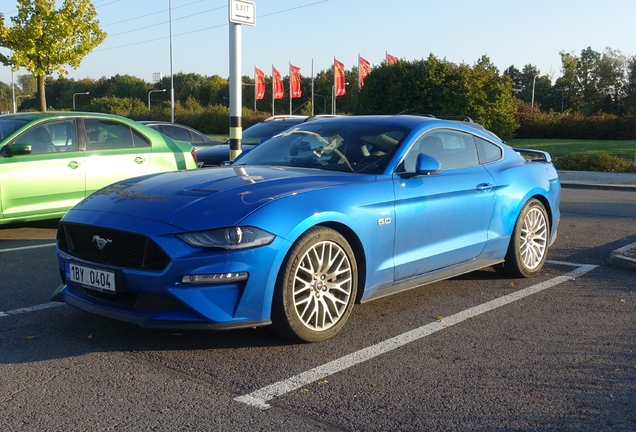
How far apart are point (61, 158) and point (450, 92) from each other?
3790 cm

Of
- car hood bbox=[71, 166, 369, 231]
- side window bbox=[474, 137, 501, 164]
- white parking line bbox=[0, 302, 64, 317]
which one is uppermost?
side window bbox=[474, 137, 501, 164]

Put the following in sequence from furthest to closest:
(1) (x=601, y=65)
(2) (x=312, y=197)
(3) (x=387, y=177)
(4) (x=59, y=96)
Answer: (4) (x=59, y=96), (1) (x=601, y=65), (3) (x=387, y=177), (2) (x=312, y=197)

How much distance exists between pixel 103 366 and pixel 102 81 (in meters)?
121

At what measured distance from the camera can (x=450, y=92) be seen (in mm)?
44188

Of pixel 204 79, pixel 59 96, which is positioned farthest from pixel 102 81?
pixel 204 79

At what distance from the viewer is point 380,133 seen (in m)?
5.72

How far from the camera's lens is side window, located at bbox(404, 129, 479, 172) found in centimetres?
564

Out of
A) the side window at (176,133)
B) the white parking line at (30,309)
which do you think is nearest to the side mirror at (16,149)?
the white parking line at (30,309)

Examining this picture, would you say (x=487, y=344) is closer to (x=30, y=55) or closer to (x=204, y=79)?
(x=30, y=55)

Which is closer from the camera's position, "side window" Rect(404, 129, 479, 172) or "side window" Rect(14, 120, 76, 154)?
"side window" Rect(404, 129, 479, 172)

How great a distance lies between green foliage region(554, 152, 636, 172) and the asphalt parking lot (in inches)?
663

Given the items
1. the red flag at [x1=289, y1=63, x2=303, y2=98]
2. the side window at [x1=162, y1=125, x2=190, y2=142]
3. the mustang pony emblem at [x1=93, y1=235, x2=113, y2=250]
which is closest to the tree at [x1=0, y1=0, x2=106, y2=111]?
the side window at [x1=162, y1=125, x2=190, y2=142]

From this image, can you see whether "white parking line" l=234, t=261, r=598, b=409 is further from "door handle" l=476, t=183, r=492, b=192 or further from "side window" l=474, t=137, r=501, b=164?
"side window" l=474, t=137, r=501, b=164

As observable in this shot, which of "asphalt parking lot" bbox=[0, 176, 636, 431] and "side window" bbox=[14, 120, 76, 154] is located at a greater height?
"side window" bbox=[14, 120, 76, 154]
